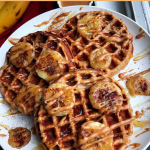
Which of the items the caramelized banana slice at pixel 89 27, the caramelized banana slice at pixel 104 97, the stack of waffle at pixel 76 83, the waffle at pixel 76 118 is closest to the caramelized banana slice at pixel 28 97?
the stack of waffle at pixel 76 83

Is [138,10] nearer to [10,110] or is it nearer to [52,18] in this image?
[52,18]

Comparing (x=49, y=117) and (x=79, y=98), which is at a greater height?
(x=79, y=98)

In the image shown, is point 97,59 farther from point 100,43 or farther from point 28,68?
point 28,68

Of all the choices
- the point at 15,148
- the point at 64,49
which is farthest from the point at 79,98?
the point at 15,148

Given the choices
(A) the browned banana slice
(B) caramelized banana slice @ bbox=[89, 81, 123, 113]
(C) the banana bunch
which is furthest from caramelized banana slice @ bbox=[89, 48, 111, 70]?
(C) the banana bunch

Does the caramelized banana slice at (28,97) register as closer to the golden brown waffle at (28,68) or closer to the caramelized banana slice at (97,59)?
the golden brown waffle at (28,68)

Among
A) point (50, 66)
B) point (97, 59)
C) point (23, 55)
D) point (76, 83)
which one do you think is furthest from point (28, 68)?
point (97, 59)
